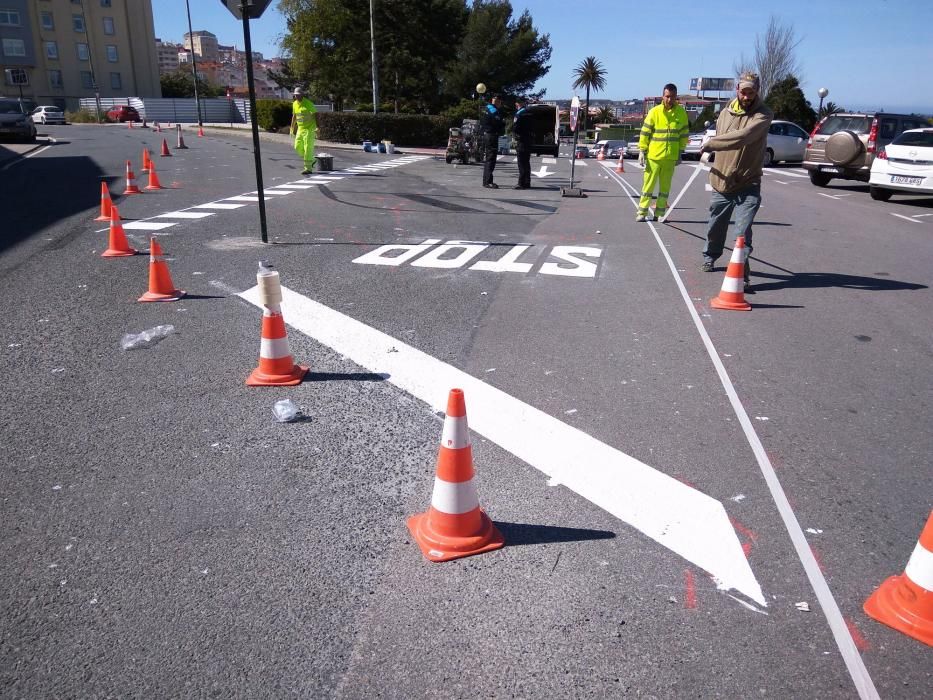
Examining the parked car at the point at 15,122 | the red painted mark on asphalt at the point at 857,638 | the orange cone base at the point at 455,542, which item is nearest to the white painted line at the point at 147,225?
the orange cone base at the point at 455,542

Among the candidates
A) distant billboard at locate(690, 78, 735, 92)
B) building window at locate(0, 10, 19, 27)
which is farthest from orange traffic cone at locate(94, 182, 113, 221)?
distant billboard at locate(690, 78, 735, 92)

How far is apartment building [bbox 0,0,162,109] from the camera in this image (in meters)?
71.0

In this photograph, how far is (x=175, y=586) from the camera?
290 centimetres

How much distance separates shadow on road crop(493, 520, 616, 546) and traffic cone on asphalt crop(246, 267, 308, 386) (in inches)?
89.3

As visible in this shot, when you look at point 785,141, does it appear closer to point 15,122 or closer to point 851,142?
point 851,142

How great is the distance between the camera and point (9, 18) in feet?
231

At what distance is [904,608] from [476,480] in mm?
1961

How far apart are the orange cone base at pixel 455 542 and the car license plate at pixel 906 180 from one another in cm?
1568

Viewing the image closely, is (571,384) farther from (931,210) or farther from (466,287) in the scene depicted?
(931,210)

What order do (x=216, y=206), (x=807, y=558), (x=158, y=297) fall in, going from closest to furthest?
(x=807, y=558) → (x=158, y=297) → (x=216, y=206)

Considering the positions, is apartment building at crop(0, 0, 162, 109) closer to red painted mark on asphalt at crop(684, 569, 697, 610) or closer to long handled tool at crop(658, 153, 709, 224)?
long handled tool at crop(658, 153, 709, 224)

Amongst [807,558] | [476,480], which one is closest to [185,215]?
[476,480]

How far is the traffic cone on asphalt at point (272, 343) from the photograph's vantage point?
194 inches

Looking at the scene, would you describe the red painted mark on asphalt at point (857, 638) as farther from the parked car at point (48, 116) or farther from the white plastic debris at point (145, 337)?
the parked car at point (48, 116)
